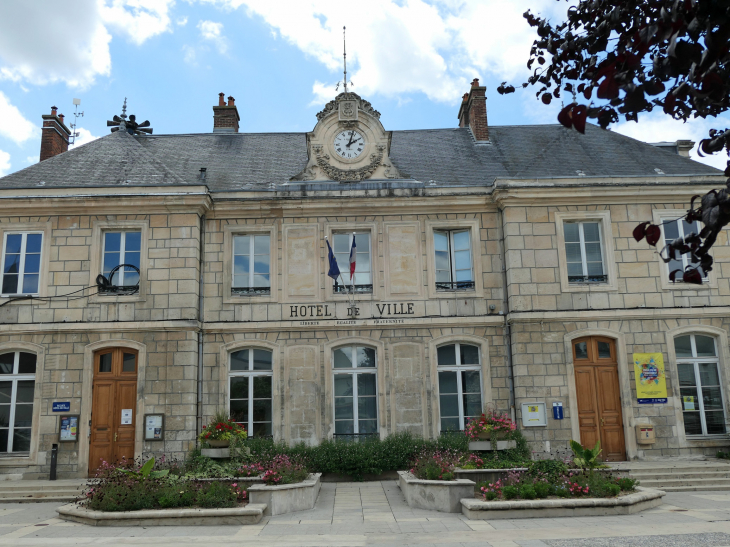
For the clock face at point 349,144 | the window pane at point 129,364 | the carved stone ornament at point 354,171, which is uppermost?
the clock face at point 349,144

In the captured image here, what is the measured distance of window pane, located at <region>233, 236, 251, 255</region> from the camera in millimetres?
13070

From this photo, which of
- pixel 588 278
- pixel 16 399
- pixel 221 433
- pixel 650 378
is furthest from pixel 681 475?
pixel 16 399

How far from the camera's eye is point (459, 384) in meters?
12.5

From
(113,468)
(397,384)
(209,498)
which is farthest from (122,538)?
(397,384)

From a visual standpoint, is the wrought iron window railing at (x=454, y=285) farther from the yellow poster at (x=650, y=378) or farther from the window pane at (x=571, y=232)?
the yellow poster at (x=650, y=378)

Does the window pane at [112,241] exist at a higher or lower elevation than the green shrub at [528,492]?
higher

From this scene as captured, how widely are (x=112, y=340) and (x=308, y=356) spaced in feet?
12.4

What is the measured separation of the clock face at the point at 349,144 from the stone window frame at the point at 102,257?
13.8 feet

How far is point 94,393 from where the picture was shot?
39.6 ft

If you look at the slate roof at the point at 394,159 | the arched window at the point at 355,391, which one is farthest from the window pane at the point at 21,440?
the arched window at the point at 355,391

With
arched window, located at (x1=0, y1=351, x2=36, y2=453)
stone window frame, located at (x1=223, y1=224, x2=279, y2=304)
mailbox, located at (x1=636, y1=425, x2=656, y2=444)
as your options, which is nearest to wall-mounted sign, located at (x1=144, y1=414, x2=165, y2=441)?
arched window, located at (x1=0, y1=351, x2=36, y2=453)

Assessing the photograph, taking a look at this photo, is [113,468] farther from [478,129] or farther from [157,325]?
[478,129]

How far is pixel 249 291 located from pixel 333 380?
8.15ft

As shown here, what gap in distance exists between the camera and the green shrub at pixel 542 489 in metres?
8.71
